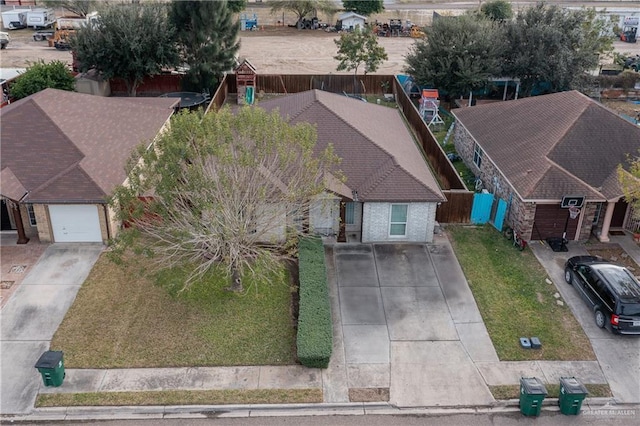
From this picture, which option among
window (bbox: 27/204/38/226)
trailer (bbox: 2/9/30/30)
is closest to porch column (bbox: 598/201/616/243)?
window (bbox: 27/204/38/226)

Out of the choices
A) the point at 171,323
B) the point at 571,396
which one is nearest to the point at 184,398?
the point at 171,323

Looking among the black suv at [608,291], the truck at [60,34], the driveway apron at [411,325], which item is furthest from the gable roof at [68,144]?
the truck at [60,34]

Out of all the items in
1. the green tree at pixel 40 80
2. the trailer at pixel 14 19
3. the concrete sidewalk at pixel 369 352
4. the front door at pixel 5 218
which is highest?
the trailer at pixel 14 19

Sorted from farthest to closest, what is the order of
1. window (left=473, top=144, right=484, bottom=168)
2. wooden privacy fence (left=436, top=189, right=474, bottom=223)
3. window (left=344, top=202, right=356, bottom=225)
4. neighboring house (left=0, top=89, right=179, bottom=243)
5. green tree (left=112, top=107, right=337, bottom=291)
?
window (left=473, top=144, right=484, bottom=168)
wooden privacy fence (left=436, top=189, right=474, bottom=223)
window (left=344, top=202, right=356, bottom=225)
neighboring house (left=0, top=89, right=179, bottom=243)
green tree (left=112, top=107, right=337, bottom=291)

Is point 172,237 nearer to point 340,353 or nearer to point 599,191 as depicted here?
point 340,353

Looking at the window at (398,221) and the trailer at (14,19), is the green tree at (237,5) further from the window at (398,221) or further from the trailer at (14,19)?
the window at (398,221)

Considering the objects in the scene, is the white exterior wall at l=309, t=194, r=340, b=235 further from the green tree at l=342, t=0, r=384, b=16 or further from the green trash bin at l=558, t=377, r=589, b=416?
the green tree at l=342, t=0, r=384, b=16

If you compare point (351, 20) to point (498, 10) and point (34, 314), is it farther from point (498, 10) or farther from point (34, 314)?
point (34, 314)
